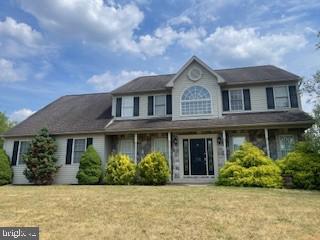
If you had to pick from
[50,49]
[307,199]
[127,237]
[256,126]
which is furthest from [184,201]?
[50,49]

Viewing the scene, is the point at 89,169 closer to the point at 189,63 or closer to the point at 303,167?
the point at 189,63

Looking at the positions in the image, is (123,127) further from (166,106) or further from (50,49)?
(50,49)

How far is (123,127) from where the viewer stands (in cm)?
1570

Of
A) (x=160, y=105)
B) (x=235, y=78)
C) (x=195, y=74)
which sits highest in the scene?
(x=195, y=74)

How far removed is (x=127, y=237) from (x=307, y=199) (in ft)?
21.2

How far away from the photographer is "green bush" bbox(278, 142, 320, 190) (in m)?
11.8

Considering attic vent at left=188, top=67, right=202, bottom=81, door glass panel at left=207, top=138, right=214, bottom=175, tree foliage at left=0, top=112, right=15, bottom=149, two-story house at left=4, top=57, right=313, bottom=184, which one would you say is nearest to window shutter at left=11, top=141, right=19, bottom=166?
two-story house at left=4, top=57, right=313, bottom=184

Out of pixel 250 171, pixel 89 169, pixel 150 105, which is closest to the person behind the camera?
pixel 250 171

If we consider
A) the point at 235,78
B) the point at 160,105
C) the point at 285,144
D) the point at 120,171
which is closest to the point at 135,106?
the point at 160,105

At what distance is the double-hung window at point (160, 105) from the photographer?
16.8 meters

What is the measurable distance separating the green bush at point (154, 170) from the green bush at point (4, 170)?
8314mm

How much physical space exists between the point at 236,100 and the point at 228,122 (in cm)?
227

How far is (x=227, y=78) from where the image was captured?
55.2 ft

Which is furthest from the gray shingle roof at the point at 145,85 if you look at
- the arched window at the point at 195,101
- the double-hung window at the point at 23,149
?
the double-hung window at the point at 23,149
